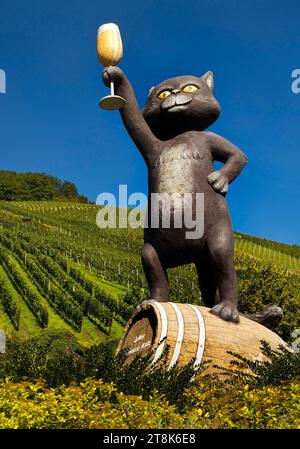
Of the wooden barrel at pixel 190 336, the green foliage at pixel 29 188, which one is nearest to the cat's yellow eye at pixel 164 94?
the wooden barrel at pixel 190 336

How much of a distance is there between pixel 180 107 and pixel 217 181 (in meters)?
0.98

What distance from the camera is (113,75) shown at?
6074 millimetres

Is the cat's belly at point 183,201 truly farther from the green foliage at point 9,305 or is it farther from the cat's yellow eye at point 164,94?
the green foliage at point 9,305

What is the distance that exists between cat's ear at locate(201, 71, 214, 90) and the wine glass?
1.09 m

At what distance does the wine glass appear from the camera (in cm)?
604

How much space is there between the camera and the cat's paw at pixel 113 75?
19.9ft

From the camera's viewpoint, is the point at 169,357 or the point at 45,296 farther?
the point at 45,296

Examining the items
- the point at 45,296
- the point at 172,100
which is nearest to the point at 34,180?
the point at 45,296

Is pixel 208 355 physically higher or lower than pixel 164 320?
lower

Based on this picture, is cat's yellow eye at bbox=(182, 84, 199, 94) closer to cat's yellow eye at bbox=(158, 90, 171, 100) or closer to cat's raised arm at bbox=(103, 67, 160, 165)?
cat's yellow eye at bbox=(158, 90, 171, 100)

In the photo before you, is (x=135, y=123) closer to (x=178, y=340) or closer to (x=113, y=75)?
(x=113, y=75)
